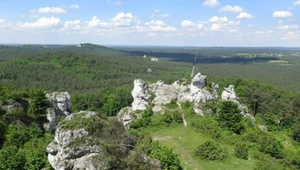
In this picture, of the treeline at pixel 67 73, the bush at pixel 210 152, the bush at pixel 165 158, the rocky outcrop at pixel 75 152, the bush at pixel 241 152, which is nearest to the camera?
the rocky outcrop at pixel 75 152

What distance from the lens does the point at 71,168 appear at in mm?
26031

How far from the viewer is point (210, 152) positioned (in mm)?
37812

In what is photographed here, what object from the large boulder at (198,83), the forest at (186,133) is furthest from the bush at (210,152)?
the large boulder at (198,83)

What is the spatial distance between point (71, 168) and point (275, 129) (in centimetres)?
5123

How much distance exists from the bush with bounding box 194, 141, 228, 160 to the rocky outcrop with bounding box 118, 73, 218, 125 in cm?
1527

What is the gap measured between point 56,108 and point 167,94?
21741mm

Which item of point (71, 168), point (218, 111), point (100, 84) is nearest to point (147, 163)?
point (71, 168)

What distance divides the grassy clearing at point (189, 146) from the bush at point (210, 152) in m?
0.65

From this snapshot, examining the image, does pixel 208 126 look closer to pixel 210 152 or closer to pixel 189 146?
pixel 189 146

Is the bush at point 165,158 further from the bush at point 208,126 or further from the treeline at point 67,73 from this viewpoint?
the treeline at point 67,73

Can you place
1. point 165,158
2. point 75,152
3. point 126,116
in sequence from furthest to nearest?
point 126,116
point 165,158
point 75,152

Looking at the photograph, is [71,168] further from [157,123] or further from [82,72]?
[82,72]

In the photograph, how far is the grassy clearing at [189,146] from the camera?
3588 cm

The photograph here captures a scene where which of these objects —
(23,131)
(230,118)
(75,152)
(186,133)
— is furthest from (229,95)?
(75,152)
